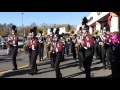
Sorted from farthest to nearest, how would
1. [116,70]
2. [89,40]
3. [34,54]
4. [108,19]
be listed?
1. [108,19]
2. [34,54]
3. [89,40]
4. [116,70]

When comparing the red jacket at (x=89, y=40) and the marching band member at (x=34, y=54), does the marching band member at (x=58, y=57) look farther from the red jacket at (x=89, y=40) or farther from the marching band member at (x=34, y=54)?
the marching band member at (x=34, y=54)

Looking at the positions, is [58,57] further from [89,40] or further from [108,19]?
[108,19]

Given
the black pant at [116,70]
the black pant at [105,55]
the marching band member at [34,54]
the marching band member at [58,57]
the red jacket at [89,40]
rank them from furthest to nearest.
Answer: the black pant at [105,55] → the marching band member at [34,54] → the marching band member at [58,57] → the red jacket at [89,40] → the black pant at [116,70]

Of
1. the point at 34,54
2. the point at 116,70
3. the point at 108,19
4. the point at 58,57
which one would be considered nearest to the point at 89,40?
the point at 58,57

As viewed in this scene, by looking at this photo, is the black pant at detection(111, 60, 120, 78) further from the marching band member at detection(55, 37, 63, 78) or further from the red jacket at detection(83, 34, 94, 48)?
the marching band member at detection(55, 37, 63, 78)

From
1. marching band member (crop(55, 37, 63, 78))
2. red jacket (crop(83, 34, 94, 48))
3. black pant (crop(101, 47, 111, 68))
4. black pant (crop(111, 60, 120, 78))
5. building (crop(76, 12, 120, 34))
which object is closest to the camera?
black pant (crop(111, 60, 120, 78))

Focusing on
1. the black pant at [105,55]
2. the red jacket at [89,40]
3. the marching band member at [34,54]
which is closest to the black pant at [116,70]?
the red jacket at [89,40]

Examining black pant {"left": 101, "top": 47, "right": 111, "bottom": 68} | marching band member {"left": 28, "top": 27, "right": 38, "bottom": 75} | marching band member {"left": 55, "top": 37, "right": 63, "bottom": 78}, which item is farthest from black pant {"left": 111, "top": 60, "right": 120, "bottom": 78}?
black pant {"left": 101, "top": 47, "right": 111, "bottom": 68}

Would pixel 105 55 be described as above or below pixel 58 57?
below

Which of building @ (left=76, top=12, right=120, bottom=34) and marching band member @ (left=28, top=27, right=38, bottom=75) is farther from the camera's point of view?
building @ (left=76, top=12, right=120, bottom=34)

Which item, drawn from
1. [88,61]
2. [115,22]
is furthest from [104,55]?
[115,22]

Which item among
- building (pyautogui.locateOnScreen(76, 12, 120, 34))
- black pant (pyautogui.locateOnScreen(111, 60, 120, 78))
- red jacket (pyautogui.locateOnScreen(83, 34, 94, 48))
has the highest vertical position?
building (pyautogui.locateOnScreen(76, 12, 120, 34))
